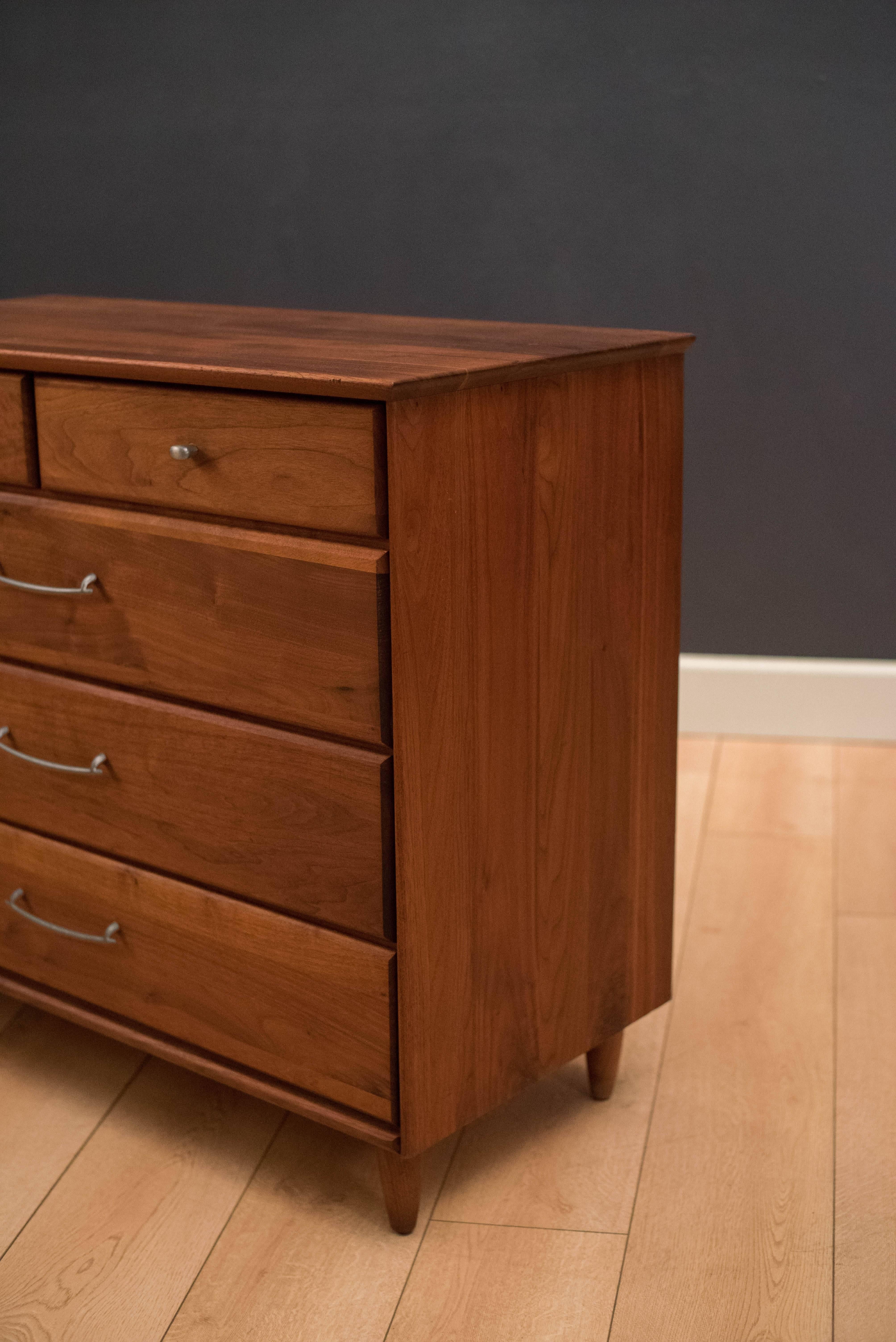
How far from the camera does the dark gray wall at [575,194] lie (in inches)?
83.8

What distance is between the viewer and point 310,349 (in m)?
1.22

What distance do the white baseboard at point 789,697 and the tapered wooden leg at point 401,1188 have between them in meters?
1.22

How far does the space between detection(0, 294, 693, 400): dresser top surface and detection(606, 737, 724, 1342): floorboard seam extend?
76 cm

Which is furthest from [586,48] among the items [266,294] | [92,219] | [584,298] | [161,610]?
[161,610]

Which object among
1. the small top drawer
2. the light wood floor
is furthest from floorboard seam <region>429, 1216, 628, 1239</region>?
the small top drawer

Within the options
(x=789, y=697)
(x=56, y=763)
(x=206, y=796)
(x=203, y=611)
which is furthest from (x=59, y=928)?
(x=789, y=697)

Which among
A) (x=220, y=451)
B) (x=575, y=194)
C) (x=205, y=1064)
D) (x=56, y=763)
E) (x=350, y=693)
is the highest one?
(x=575, y=194)

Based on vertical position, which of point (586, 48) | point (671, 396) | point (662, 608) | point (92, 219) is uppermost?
point (586, 48)

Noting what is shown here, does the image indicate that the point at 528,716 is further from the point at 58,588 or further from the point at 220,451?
the point at 58,588

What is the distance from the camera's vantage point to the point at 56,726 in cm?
137

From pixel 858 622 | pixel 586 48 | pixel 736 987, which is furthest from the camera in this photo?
pixel 858 622

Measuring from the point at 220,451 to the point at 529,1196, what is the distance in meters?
0.74

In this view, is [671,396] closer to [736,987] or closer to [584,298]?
[736,987]

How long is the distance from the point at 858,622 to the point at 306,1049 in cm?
138
